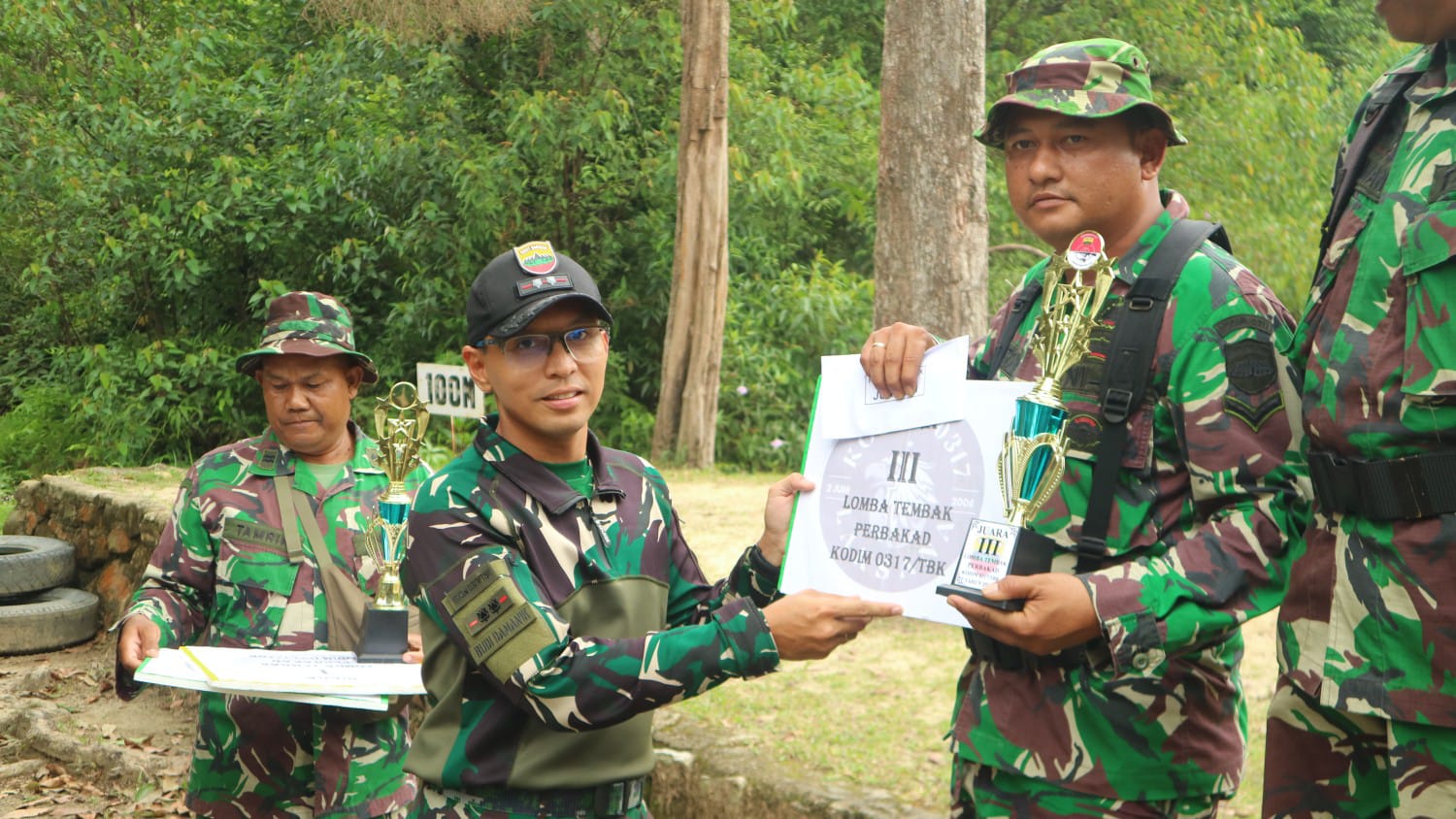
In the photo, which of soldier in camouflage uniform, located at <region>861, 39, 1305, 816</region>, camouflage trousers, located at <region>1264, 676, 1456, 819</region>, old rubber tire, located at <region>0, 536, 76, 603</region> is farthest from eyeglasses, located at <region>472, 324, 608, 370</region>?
old rubber tire, located at <region>0, 536, 76, 603</region>

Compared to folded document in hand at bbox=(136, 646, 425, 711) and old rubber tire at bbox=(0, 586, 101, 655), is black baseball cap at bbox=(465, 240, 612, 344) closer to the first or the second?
folded document in hand at bbox=(136, 646, 425, 711)

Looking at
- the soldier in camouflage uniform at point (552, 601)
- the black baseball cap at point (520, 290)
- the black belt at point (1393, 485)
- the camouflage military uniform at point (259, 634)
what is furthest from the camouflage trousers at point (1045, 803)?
the camouflage military uniform at point (259, 634)

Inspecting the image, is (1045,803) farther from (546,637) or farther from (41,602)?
(41,602)

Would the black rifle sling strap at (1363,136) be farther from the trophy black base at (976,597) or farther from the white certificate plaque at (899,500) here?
the trophy black base at (976,597)

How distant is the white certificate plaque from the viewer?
8.00 ft

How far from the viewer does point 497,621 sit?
2.41 m

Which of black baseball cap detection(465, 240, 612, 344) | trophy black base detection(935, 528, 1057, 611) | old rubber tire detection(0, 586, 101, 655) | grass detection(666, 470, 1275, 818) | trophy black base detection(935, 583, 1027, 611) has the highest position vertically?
black baseball cap detection(465, 240, 612, 344)

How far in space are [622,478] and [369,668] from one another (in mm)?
1036

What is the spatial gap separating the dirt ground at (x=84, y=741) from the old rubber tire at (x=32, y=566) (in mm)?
420

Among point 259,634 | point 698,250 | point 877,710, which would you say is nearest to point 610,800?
point 259,634

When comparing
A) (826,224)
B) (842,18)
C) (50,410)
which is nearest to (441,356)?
(50,410)

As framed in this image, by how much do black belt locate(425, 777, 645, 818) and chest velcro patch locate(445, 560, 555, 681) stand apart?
239mm

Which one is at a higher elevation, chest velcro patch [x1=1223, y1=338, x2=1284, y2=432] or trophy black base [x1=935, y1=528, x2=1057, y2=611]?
chest velcro patch [x1=1223, y1=338, x2=1284, y2=432]

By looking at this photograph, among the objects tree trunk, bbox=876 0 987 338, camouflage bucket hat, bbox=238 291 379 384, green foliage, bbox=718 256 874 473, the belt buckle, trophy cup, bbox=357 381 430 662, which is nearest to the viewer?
the belt buckle
